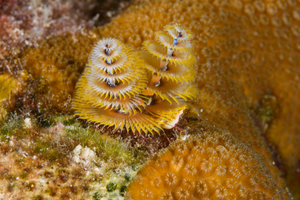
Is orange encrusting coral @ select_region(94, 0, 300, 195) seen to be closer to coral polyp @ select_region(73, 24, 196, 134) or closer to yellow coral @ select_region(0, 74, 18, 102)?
coral polyp @ select_region(73, 24, 196, 134)

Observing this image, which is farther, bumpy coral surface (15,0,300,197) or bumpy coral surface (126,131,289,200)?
bumpy coral surface (15,0,300,197)

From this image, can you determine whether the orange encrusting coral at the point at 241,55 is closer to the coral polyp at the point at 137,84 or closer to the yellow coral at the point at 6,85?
the coral polyp at the point at 137,84

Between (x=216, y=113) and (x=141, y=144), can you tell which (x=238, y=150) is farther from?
(x=141, y=144)

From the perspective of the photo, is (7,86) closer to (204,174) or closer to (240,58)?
(204,174)

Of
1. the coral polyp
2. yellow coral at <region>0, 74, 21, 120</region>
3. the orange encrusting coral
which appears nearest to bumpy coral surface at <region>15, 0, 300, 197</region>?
the orange encrusting coral

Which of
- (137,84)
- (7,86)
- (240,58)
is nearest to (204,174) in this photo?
(137,84)
